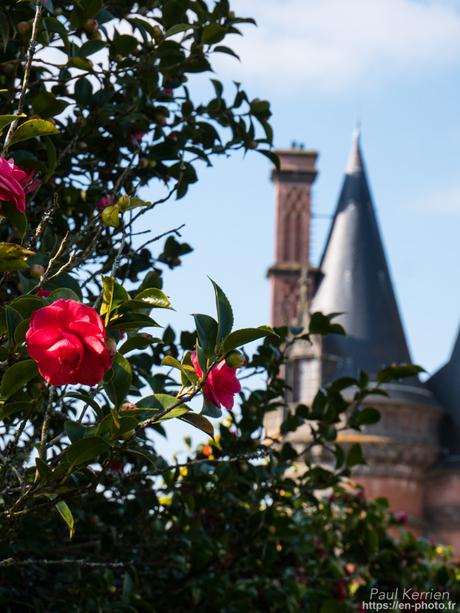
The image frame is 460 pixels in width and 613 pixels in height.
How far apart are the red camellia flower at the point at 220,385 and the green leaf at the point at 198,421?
0.04 meters

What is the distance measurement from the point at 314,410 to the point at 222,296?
7.54ft

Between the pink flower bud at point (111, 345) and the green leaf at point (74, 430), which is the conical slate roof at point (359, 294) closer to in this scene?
the green leaf at point (74, 430)

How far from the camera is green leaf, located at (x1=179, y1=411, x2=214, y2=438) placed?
8.15ft

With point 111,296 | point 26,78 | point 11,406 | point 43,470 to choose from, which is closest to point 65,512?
point 43,470

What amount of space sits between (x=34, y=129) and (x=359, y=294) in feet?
94.2

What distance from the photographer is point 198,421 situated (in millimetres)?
2496

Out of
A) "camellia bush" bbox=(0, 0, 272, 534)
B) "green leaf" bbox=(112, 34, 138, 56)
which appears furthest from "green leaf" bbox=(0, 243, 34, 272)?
"green leaf" bbox=(112, 34, 138, 56)

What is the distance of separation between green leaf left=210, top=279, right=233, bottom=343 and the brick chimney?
30.2 m

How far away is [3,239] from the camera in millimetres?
4285

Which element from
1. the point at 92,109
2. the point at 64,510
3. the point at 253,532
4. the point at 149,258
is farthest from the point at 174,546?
the point at 64,510

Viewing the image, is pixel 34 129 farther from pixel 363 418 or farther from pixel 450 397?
pixel 450 397

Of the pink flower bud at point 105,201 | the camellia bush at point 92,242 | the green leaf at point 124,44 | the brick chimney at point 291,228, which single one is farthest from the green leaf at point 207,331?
the brick chimney at point 291,228

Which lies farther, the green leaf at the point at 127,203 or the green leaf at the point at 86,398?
the green leaf at the point at 127,203

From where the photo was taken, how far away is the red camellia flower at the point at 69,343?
2.10 m
